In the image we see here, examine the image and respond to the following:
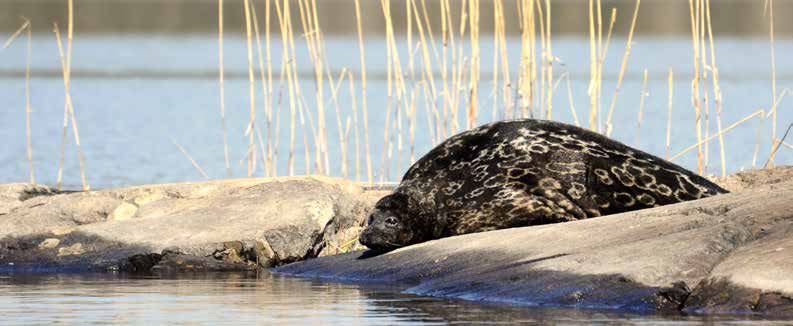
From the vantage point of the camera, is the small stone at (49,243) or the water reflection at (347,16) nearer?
the small stone at (49,243)

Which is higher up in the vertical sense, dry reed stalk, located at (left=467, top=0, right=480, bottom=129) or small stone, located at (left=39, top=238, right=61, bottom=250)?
dry reed stalk, located at (left=467, top=0, right=480, bottom=129)

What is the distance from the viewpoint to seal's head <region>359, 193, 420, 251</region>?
921 centimetres

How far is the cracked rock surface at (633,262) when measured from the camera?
7148 millimetres

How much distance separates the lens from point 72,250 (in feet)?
32.3

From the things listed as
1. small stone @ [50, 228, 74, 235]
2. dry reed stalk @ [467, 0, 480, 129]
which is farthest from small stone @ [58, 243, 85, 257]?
dry reed stalk @ [467, 0, 480, 129]

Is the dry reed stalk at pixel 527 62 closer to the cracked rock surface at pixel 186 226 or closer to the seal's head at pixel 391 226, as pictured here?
the cracked rock surface at pixel 186 226

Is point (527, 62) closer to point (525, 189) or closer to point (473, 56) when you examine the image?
point (473, 56)

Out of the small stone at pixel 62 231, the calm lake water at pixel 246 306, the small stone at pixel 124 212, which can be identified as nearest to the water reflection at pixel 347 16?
the small stone at pixel 124 212

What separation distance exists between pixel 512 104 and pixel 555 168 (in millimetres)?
3922

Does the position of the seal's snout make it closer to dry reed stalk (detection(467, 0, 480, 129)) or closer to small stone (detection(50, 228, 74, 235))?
small stone (detection(50, 228, 74, 235))

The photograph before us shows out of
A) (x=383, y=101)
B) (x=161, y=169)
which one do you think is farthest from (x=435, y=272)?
(x=383, y=101)

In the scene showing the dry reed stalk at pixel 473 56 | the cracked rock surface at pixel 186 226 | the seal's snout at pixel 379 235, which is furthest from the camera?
the dry reed stalk at pixel 473 56

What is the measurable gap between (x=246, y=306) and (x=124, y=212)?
2.86 meters

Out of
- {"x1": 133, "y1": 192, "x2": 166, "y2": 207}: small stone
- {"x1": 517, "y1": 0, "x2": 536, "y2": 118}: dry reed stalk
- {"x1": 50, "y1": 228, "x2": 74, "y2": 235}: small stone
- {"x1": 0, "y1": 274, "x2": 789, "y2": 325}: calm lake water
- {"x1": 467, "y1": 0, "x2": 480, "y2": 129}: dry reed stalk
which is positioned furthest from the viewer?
{"x1": 467, "y1": 0, "x2": 480, "y2": 129}: dry reed stalk
